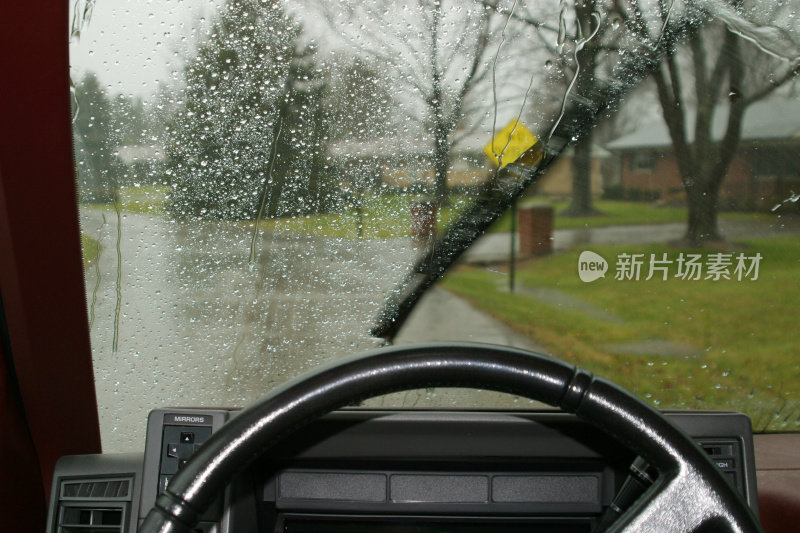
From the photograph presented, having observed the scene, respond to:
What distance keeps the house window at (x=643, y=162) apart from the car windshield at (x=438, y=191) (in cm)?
1

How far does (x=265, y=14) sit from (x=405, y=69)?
1.53 ft

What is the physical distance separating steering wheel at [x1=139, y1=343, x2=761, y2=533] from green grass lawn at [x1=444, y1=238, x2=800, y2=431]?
124 cm

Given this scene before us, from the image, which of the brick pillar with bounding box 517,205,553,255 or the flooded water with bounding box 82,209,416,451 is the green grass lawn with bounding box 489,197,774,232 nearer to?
Result: the brick pillar with bounding box 517,205,553,255

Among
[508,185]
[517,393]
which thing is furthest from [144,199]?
[517,393]

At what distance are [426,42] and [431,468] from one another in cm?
127

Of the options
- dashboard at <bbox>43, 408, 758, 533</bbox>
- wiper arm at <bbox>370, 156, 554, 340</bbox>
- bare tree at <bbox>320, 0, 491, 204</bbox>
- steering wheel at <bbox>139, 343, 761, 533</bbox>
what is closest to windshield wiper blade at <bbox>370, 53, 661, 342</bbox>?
wiper arm at <bbox>370, 156, 554, 340</bbox>

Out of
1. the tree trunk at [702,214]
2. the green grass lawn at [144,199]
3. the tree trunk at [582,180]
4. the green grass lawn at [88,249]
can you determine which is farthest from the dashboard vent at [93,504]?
the tree trunk at [702,214]

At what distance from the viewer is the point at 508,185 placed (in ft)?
7.38

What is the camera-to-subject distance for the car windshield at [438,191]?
2.15m

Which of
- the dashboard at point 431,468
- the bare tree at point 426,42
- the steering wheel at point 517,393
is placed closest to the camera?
the steering wheel at point 517,393

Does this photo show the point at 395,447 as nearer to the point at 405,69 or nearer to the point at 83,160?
the point at 405,69

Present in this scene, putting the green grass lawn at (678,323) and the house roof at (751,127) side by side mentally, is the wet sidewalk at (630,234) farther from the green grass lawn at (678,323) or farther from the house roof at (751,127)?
the house roof at (751,127)

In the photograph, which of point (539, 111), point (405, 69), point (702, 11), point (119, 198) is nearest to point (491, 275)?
point (539, 111)

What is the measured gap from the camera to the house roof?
2273 mm
